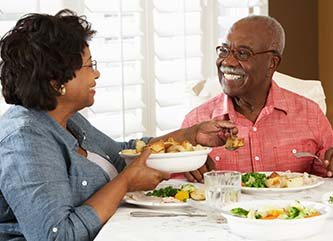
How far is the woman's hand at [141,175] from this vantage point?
204cm

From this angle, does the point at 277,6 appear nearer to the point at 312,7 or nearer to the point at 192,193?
the point at 312,7

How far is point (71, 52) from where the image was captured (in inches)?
82.5

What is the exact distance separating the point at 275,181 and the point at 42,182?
750 millimetres

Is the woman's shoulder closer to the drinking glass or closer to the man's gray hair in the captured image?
the drinking glass

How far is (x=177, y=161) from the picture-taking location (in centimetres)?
216

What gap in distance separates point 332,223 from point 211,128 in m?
0.74

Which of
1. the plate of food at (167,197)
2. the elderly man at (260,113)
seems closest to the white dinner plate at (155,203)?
the plate of food at (167,197)

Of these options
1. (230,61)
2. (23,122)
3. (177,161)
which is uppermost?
(230,61)

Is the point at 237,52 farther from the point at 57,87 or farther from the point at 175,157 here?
the point at 57,87

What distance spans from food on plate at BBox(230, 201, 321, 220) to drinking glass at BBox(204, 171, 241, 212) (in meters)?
0.19

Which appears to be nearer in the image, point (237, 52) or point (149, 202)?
point (149, 202)

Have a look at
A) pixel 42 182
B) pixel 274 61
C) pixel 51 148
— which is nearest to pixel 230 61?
pixel 274 61

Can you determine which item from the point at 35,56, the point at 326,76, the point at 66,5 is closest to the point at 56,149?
the point at 35,56

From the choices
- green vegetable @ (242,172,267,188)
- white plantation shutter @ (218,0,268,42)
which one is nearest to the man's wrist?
green vegetable @ (242,172,267,188)
